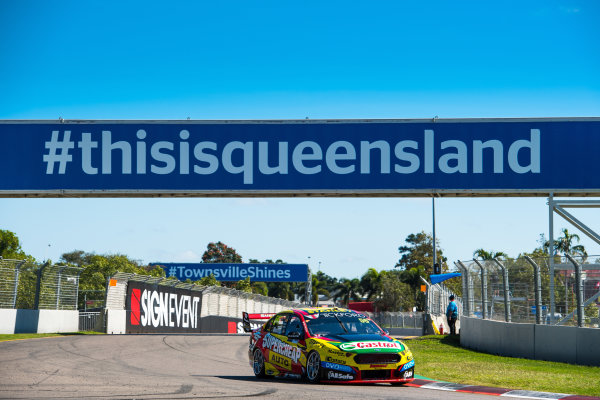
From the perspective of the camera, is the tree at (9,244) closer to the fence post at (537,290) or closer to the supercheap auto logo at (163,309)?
the supercheap auto logo at (163,309)

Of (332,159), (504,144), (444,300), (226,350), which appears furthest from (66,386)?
(444,300)

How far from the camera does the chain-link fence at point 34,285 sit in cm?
2383

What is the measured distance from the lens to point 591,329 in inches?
602

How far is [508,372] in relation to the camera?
542 inches

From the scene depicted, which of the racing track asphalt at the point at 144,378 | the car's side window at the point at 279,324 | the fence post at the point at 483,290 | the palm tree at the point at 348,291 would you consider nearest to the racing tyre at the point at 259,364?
the racing track asphalt at the point at 144,378

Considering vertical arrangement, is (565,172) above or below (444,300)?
above

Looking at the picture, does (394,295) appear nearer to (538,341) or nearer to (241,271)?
(241,271)

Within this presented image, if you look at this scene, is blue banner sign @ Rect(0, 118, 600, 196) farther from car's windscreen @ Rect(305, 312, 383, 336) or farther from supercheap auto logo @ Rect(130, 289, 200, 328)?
supercheap auto logo @ Rect(130, 289, 200, 328)

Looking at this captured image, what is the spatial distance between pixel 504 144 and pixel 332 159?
465 centimetres

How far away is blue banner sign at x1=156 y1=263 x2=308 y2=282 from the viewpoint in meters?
76.6

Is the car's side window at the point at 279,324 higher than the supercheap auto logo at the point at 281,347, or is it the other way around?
the car's side window at the point at 279,324

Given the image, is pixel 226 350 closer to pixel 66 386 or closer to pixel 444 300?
pixel 66 386

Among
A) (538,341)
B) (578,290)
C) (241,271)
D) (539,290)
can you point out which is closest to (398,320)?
(241,271)

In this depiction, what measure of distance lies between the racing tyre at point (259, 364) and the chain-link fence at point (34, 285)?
42.3ft
